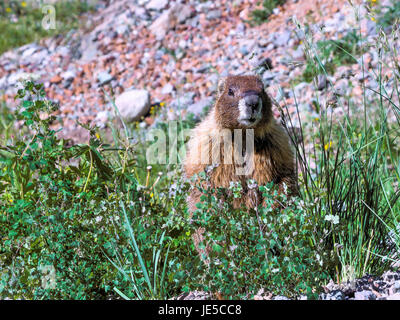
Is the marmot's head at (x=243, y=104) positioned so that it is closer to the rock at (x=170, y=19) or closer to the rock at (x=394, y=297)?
the rock at (x=394, y=297)

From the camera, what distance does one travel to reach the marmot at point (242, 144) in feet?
14.7

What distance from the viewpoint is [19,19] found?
13.1 metres

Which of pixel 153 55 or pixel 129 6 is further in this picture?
pixel 129 6

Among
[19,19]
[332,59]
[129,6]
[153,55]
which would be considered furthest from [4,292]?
[19,19]

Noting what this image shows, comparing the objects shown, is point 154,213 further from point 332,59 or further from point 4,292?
point 332,59

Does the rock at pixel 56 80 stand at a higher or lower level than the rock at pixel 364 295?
higher

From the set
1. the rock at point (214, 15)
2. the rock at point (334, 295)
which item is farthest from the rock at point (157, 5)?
the rock at point (334, 295)

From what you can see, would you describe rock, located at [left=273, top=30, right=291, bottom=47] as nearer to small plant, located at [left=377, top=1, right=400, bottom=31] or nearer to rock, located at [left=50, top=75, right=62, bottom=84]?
small plant, located at [left=377, top=1, right=400, bottom=31]

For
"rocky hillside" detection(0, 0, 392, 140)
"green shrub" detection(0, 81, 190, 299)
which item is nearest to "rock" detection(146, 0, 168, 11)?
"rocky hillside" detection(0, 0, 392, 140)

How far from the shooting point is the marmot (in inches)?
176

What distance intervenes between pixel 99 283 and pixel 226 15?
8.35m

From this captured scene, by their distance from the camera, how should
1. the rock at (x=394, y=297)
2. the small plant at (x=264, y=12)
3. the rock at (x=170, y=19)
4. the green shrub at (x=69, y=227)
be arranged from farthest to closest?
the rock at (x=170, y=19), the small plant at (x=264, y=12), the green shrub at (x=69, y=227), the rock at (x=394, y=297)

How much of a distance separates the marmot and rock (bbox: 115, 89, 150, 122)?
4.47 m

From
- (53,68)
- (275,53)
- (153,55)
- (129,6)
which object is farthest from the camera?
(129,6)
